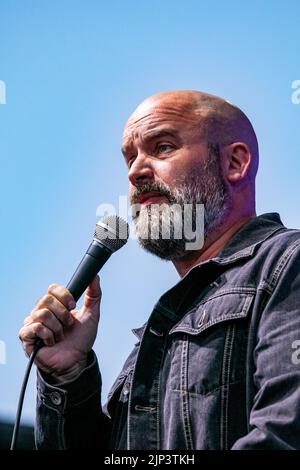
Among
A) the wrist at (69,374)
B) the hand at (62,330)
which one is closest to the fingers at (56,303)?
the hand at (62,330)


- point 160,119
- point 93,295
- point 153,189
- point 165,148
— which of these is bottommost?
point 93,295

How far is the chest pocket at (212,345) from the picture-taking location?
2328 millimetres

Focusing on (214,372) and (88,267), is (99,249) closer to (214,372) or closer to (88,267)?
(88,267)

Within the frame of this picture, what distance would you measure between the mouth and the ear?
0.38m

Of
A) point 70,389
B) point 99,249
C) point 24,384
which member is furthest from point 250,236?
point 24,384

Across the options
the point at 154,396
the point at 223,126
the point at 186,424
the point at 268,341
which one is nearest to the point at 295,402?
the point at 268,341

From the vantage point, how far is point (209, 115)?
3375mm

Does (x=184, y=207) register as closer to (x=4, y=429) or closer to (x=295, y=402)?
(x=295, y=402)

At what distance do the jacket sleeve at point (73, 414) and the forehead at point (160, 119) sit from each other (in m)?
1.06

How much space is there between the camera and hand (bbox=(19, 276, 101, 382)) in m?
2.57

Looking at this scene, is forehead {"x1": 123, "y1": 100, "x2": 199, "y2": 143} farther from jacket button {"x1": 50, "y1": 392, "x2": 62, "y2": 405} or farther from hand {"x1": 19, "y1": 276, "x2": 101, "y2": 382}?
jacket button {"x1": 50, "y1": 392, "x2": 62, "y2": 405}

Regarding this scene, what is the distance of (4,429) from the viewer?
671cm

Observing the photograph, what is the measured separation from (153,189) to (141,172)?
10cm
